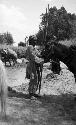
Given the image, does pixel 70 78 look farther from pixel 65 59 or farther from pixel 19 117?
pixel 19 117

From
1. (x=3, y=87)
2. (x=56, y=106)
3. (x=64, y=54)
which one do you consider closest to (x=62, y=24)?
(x=64, y=54)

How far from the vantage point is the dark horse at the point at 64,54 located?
28.0ft

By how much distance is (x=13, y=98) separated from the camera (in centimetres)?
A: 877

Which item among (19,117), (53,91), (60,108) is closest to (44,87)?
(53,91)

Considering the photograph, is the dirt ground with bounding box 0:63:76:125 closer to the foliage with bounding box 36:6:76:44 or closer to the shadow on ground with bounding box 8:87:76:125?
the shadow on ground with bounding box 8:87:76:125

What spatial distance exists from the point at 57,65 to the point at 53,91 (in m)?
1.19

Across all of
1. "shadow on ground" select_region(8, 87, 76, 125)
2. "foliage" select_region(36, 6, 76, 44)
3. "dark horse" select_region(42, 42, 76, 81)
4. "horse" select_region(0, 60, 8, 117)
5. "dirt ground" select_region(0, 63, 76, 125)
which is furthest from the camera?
"foliage" select_region(36, 6, 76, 44)

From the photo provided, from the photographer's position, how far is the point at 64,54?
28.6 ft

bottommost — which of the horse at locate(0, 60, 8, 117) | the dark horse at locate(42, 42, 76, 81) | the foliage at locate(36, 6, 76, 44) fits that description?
the horse at locate(0, 60, 8, 117)

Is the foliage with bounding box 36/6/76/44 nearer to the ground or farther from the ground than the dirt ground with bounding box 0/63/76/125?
farther from the ground

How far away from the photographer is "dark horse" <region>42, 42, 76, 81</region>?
853cm

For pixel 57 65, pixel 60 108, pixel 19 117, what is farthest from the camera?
pixel 57 65

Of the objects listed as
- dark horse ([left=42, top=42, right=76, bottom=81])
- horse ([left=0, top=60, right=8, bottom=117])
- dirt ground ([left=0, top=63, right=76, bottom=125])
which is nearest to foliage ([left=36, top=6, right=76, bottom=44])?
dirt ground ([left=0, top=63, right=76, bottom=125])

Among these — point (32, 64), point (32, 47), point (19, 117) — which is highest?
point (32, 47)
